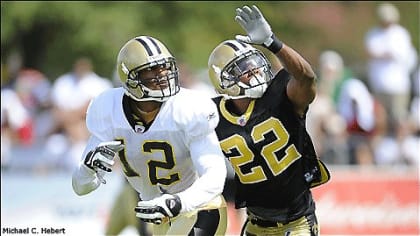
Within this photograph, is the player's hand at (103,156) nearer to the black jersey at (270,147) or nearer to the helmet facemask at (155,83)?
the helmet facemask at (155,83)

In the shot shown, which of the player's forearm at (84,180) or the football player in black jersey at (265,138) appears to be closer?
the player's forearm at (84,180)

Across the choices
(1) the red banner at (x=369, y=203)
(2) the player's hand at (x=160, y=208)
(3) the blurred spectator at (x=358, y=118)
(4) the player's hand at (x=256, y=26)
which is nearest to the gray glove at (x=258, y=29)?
(4) the player's hand at (x=256, y=26)

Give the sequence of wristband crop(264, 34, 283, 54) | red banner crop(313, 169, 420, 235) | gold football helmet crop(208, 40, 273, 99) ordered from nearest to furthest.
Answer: wristband crop(264, 34, 283, 54) → gold football helmet crop(208, 40, 273, 99) → red banner crop(313, 169, 420, 235)

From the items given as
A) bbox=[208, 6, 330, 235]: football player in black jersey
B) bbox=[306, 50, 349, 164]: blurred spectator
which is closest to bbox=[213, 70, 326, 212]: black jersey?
bbox=[208, 6, 330, 235]: football player in black jersey

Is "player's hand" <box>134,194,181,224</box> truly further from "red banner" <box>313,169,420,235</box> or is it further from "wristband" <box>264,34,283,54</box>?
"red banner" <box>313,169,420,235</box>

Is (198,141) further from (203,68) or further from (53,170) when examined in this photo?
(203,68)

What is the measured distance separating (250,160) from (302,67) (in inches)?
22.8

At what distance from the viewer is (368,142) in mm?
10750

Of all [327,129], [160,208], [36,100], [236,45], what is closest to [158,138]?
[160,208]

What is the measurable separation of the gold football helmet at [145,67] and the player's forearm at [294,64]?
52cm

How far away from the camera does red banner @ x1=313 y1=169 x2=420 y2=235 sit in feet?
33.8

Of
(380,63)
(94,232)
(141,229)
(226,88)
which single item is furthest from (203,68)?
(226,88)

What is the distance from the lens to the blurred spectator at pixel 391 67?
36.8 ft

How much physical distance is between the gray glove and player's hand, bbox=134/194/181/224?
928mm
